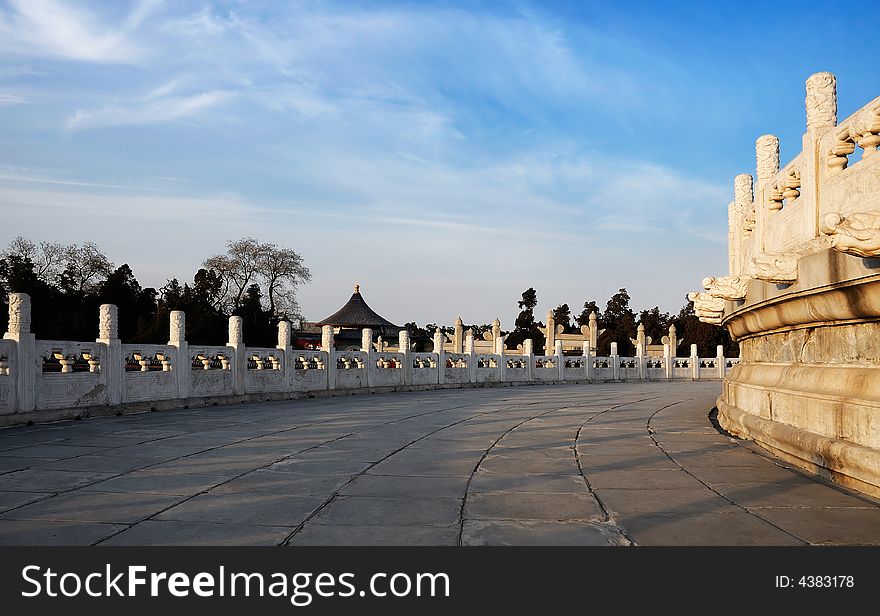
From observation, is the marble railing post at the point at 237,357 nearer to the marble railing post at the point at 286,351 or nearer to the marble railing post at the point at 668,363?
the marble railing post at the point at 286,351

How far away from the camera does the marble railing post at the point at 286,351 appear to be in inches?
632

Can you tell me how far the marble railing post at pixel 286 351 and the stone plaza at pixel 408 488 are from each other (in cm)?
622

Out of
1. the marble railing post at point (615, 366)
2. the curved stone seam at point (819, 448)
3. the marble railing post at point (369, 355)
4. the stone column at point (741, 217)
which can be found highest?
the stone column at point (741, 217)

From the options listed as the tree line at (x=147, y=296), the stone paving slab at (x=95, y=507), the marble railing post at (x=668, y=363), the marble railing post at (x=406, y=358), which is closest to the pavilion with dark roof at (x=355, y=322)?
the tree line at (x=147, y=296)

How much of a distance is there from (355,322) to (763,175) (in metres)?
41.1

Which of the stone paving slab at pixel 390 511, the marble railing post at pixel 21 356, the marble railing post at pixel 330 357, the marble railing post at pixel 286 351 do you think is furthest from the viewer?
the marble railing post at pixel 330 357

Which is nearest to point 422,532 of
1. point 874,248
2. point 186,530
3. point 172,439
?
point 186,530

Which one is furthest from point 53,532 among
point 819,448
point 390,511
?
point 819,448

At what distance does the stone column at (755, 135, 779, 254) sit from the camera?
8.52 metres

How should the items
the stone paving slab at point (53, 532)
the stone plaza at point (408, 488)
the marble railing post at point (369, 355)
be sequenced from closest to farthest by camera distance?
the stone paving slab at point (53, 532) < the stone plaza at point (408, 488) < the marble railing post at point (369, 355)

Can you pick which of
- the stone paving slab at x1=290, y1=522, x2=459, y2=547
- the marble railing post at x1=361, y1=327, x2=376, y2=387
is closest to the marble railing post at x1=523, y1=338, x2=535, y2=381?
the marble railing post at x1=361, y1=327, x2=376, y2=387

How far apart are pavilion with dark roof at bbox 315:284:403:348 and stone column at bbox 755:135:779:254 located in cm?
3999

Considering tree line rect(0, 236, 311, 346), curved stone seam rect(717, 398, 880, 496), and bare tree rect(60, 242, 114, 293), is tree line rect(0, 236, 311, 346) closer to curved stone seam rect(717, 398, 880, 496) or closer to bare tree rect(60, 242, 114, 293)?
bare tree rect(60, 242, 114, 293)

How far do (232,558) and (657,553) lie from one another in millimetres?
2087
